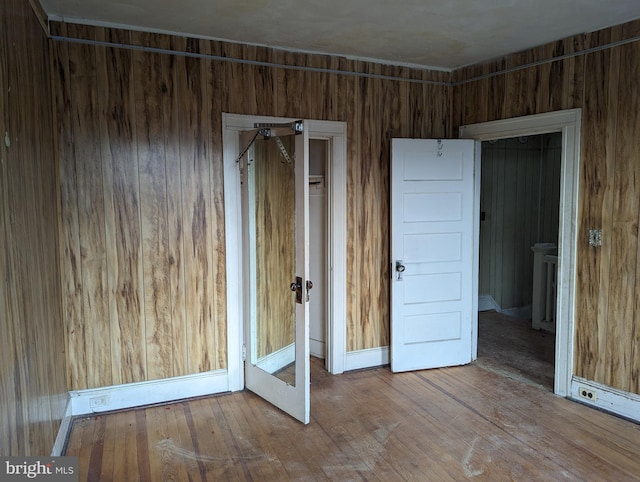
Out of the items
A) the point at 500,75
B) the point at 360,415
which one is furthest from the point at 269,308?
the point at 500,75

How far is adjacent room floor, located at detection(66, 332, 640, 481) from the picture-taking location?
2662 mm

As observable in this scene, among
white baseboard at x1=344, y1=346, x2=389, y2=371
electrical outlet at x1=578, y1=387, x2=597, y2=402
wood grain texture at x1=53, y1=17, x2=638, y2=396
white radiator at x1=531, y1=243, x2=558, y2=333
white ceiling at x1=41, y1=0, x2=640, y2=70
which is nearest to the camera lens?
white ceiling at x1=41, y1=0, x2=640, y2=70

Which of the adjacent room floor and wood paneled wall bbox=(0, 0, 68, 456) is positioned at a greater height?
wood paneled wall bbox=(0, 0, 68, 456)

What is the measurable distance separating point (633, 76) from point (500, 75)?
1.11m

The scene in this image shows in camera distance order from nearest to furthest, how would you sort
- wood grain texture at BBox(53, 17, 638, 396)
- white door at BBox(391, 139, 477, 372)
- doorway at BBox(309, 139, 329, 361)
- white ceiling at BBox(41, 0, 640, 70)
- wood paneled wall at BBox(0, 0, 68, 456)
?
wood paneled wall at BBox(0, 0, 68, 456) → white ceiling at BBox(41, 0, 640, 70) → wood grain texture at BBox(53, 17, 638, 396) → white door at BBox(391, 139, 477, 372) → doorway at BBox(309, 139, 329, 361)

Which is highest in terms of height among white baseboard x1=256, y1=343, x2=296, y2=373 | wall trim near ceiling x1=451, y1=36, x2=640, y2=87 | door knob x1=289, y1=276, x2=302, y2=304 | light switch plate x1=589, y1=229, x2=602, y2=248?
wall trim near ceiling x1=451, y1=36, x2=640, y2=87

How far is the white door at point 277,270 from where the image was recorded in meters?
3.17

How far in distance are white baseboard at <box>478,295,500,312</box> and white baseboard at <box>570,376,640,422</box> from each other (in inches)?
106

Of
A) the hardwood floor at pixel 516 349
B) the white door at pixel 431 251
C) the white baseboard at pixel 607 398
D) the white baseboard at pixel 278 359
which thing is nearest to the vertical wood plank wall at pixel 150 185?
the white baseboard at pixel 278 359

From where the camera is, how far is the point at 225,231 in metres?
3.65

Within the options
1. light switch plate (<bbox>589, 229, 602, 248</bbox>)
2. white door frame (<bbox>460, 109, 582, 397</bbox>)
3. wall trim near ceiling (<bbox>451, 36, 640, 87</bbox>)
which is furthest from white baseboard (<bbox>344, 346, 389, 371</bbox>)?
wall trim near ceiling (<bbox>451, 36, 640, 87</bbox>)

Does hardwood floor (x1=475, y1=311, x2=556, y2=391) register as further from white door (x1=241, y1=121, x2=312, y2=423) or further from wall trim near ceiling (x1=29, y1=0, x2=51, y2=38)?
wall trim near ceiling (x1=29, y1=0, x2=51, y2=38)

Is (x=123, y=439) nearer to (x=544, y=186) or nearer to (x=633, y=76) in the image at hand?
(x=633, y=76)

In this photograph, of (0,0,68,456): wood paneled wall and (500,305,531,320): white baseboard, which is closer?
(0,0,68,456): wood paneled wall
